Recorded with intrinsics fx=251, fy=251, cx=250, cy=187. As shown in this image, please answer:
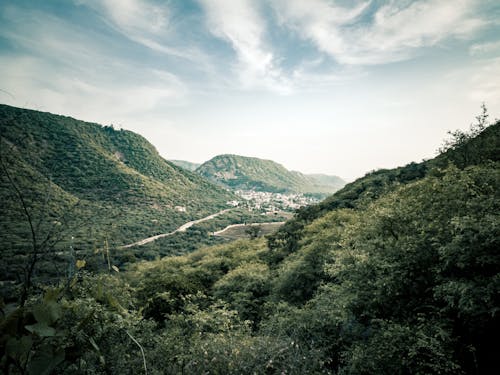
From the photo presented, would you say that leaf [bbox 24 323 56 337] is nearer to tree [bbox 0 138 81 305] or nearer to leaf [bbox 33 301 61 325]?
leaf [bbox 33 301 61 325]

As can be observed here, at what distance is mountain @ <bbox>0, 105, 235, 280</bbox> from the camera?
2229 millimetres

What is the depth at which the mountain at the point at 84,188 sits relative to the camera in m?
2.23

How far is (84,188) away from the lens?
3887 mm

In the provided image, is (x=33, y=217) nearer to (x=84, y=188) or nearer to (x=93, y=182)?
(x=93, y=182)

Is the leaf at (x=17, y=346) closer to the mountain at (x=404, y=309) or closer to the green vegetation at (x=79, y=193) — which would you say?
the green vegetation at (x=79, y=193)

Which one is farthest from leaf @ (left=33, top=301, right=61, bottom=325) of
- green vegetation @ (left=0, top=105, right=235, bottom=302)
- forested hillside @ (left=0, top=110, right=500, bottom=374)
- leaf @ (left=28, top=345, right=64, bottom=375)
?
green vegetation @ (left=0, top=105, right=235, bottom=302)

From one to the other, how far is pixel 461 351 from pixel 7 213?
11390 mm

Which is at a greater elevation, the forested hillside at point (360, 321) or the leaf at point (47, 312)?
the leaf at point (47, 312)

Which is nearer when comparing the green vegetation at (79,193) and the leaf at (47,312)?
the leaf at (47,312)

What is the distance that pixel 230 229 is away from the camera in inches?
4225

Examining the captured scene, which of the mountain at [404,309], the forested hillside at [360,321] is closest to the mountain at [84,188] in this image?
the forested hillside at [360,321]

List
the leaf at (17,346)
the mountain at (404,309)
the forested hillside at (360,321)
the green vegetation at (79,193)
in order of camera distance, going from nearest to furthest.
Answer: the leaf at (17,346) → the forested hillside at (360,321) → the green vegetation at (79,193) → the mountain at (404,309)

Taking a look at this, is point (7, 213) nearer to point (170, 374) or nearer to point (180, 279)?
point (170, 374)

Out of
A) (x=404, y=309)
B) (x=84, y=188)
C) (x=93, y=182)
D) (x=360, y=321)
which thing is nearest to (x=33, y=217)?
(x=93, y=182)
